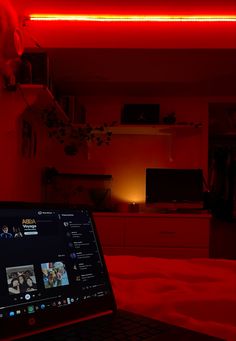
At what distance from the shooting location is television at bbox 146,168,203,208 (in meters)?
3.82

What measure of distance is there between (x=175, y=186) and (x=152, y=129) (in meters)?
0.62

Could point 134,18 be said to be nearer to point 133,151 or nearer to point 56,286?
point 133,151

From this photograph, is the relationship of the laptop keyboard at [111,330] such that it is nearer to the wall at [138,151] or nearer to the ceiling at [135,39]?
the ceiling at [135,39]

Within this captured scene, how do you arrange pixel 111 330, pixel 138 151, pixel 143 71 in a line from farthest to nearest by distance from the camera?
pixel 138 151 < pixel 143 71 < pixel 111 330

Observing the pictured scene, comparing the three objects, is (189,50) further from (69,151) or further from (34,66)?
(69,151)

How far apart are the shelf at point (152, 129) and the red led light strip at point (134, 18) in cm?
121

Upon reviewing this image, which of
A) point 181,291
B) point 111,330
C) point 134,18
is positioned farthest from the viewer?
point 134,18

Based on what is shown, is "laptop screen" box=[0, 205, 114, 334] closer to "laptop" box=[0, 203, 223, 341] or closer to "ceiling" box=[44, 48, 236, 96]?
"laptop" box=[0, 203, 223, 341]

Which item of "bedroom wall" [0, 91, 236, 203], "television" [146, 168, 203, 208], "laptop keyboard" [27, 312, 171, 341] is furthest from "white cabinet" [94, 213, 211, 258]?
"laptop keyboard" [27, 312, 171, 341]

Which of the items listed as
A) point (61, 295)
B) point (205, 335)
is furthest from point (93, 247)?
point (205, 335)

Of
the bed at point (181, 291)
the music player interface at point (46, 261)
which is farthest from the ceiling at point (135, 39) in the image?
the music player interface at point (46, 261)

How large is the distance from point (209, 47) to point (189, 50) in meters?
0.14

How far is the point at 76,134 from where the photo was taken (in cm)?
389

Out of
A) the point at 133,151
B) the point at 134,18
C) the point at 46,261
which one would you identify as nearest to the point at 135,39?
the point at 134,18
